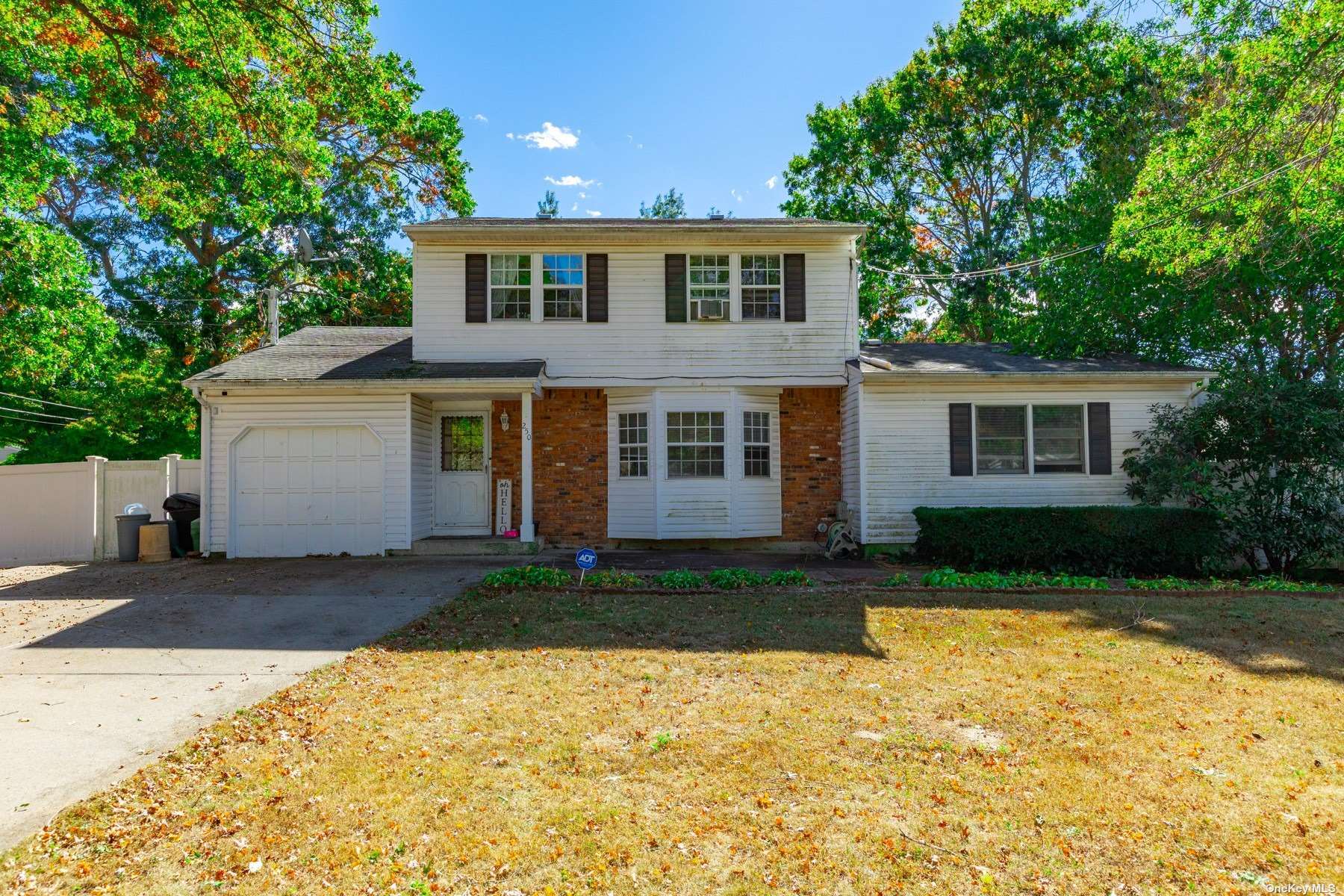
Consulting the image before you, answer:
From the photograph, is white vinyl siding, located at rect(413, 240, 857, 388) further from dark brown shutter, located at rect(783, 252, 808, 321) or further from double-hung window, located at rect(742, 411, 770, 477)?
double-hung window, located at rect(742, 411, 770, 477)

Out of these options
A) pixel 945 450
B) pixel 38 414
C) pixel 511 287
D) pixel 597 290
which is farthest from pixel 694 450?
pixel 38 414

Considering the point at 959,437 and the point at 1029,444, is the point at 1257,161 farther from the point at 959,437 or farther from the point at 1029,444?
the point at 959,437

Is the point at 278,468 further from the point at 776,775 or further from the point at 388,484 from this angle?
the point at 776,775

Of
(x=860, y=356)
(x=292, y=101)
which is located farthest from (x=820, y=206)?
(x=292, y=101)

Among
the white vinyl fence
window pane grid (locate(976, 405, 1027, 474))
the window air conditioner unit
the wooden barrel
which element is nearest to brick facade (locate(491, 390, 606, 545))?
the window air conditioner unit

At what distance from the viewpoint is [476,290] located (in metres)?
13.0

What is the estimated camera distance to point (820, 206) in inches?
925

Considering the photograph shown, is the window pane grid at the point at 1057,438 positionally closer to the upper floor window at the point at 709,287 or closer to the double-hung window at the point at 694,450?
the double-hung window at the point at 694,450

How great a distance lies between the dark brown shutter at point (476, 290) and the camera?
1302 centimetres

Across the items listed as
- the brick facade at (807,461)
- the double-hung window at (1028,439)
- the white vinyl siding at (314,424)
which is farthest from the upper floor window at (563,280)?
the double-hung window at (1028,439)

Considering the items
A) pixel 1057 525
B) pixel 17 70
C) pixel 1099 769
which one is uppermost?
pixel 17 70

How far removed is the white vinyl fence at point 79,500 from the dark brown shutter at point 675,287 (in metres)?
8.69

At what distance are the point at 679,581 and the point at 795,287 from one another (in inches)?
250

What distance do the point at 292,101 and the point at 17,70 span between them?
15.3 ft
